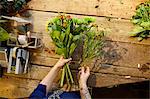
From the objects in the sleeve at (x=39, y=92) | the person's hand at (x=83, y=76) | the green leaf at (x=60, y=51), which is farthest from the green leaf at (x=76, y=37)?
the sleeve at (x=39, y=92)

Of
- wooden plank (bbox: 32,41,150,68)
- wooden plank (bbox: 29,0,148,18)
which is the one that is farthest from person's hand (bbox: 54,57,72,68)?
wooden plank (bbox: 29,0,148,18)

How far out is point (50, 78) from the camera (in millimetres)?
2744

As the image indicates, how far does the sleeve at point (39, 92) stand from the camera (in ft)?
8.73

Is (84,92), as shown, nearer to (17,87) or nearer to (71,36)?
(71,36)

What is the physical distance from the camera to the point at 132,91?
9.89 feet

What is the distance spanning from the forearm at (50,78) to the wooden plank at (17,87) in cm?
15

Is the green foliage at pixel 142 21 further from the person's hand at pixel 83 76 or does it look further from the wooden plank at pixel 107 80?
the person's hand at pixel 83 76

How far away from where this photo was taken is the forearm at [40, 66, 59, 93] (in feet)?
8.97

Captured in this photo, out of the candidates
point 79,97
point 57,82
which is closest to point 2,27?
point 57,82

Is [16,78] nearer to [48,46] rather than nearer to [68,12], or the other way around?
[48,46]

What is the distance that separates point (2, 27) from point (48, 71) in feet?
1.45

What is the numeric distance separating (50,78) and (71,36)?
31 centimetres

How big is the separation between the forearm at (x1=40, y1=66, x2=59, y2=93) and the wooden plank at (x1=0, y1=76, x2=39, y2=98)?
0.15m

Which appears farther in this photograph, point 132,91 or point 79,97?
point 132,91
